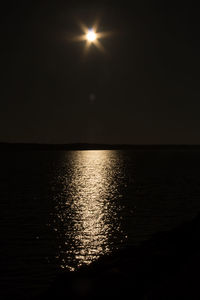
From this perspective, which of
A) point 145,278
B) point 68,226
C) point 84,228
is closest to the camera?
point 145,278

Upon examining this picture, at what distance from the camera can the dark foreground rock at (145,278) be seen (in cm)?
1212

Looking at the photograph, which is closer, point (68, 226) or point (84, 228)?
point (84, 228)

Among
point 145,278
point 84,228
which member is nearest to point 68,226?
point 84,228

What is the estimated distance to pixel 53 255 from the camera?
29047mm

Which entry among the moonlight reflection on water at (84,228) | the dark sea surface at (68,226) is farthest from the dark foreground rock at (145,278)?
the moonlight reflection on water at (84,228)

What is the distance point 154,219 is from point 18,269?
74.8 feet

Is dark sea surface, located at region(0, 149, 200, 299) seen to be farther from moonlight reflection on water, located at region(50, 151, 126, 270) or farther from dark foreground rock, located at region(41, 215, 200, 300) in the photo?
dark foreground rock, located at region(41, 215, 200, 300)

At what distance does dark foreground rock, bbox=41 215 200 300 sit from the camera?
39.8 feet

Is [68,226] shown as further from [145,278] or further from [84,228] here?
[145,278]

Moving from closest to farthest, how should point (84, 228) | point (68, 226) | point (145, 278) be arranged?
point (145, 278)
point (84, 228)
point (68, 226)

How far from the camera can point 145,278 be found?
53.3 ft

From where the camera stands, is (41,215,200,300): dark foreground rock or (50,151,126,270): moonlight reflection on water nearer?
(41,215,200,300): dark foreground rock

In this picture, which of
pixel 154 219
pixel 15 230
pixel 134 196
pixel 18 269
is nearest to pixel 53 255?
pixel 18 269

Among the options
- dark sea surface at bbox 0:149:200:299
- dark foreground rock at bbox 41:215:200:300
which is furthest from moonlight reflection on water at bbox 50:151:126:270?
dark foreground rock at bbox 41:215:200:300
